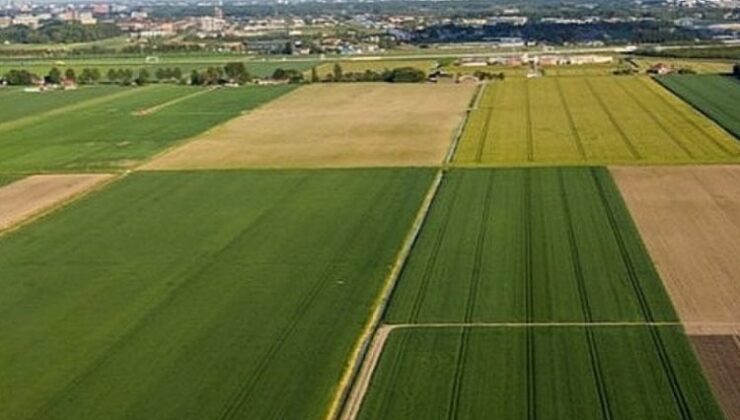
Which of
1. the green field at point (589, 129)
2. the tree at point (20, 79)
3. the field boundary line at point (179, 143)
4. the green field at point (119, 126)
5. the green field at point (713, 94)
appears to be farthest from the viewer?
the tree at point (20, 79)

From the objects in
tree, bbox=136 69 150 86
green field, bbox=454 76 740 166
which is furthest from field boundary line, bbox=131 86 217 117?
green field, bbox=454 76 740 166

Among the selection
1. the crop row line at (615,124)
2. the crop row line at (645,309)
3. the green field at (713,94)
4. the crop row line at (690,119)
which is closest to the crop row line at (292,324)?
the crop row line at (645,309)

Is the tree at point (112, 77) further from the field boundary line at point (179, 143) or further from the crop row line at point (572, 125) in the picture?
the crop row line at point (572, 125)

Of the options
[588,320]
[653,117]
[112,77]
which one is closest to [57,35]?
[112,77]

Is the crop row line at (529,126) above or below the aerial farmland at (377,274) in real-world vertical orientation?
below

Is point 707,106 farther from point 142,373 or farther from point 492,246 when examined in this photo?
point 142,373

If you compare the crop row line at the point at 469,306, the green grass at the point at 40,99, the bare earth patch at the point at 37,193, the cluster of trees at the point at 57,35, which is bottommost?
the cluster of trees at the point at 57,35
